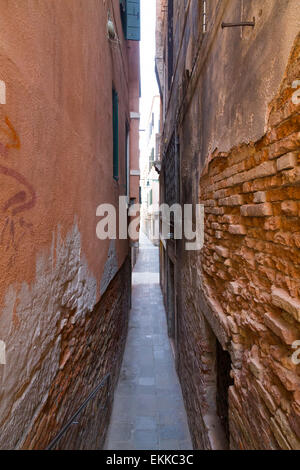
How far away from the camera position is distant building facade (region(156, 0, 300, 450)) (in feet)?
4.49

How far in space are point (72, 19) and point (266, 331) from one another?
9.30ft

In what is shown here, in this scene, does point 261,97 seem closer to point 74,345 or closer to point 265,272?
point 265,272

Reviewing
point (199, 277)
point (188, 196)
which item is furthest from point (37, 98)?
point (188, 196)

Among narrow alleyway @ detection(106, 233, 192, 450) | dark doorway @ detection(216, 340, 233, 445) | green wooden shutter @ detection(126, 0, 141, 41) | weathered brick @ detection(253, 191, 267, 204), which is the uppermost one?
green wooden shutter @ detection(126, 0, 141, 41)

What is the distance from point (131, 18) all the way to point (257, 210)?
655 centimetres

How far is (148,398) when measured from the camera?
521 centimetres

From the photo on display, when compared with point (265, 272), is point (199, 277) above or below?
below

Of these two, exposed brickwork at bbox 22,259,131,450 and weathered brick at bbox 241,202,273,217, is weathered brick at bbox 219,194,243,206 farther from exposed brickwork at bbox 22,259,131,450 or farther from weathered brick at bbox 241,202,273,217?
exposed brickwork at bbox 22,259,131,450

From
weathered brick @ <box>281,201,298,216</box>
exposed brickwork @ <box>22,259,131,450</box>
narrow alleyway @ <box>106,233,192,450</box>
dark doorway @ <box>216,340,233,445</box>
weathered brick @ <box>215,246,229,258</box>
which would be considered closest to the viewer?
weathered brick @ <box>281,201,298,216</box>

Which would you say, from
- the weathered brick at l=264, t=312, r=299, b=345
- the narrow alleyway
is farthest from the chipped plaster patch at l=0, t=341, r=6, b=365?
the narrow alleyway

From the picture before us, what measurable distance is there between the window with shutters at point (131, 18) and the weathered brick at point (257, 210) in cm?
593

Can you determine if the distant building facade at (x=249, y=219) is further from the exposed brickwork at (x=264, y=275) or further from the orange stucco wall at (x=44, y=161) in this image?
the orange stucco wall at (x=44, y=161)

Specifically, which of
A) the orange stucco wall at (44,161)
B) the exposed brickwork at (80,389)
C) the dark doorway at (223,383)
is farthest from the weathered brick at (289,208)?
the dark doorway at (223,383)
